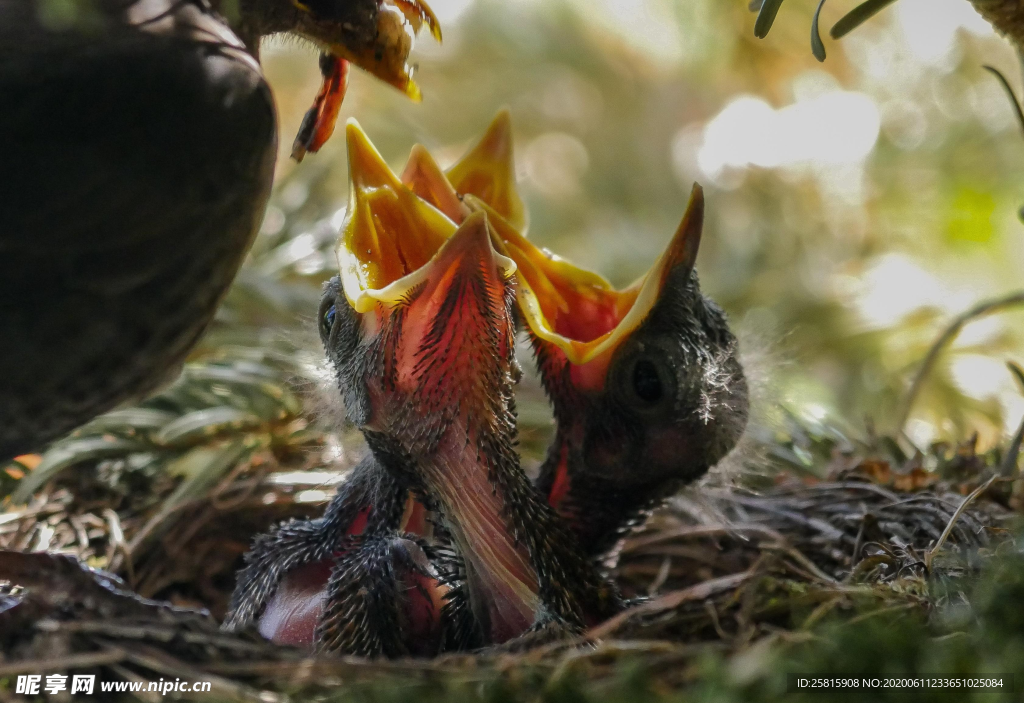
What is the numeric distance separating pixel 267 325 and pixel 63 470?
16.9 inches

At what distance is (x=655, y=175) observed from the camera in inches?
124

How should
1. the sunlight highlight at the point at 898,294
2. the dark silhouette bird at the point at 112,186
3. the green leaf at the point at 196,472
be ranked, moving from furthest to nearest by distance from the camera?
the sunlight highlight at the point at 898,294 < the green leaf at the point at 196,472 < the dark silhouette bird at the point at 112,186

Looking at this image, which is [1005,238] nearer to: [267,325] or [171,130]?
[267,325]

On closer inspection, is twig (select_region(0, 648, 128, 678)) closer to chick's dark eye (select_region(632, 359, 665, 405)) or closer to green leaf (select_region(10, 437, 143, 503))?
chick's dark eye (select_region(632, 359, 665, 405))

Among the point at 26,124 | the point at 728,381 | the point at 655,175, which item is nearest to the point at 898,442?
the point at 728,381

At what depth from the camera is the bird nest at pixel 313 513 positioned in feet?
1.99

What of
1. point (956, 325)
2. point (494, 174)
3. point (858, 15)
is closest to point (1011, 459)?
point (956, 325)

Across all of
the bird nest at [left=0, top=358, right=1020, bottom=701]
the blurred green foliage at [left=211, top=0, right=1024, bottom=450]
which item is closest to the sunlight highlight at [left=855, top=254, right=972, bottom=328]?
the blurred green foliage at [left=211, top=0, right=1024, bottom=450]

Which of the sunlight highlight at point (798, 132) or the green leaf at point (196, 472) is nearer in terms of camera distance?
the green leaf at point (196, 472)

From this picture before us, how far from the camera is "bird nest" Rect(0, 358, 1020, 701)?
0.61 m

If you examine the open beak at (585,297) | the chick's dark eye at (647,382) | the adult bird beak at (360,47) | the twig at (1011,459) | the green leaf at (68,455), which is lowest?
the green leaf at (68,455)

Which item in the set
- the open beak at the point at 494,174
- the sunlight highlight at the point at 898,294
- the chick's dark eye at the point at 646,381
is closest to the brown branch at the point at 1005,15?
the chick's dark eye at the point at 646,381

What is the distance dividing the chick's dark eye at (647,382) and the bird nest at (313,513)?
0.18 m

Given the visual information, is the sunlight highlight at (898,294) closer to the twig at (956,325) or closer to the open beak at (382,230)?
the twig at (956,325)
